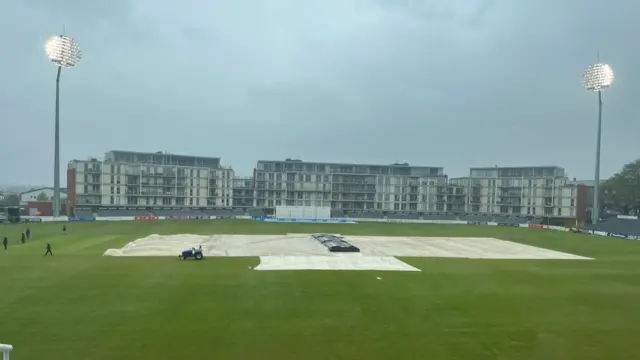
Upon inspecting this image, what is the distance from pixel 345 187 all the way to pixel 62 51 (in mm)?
80499

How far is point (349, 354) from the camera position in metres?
16.8

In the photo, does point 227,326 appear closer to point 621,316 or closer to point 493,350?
point 493,350

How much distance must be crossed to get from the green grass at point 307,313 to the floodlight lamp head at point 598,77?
205ft

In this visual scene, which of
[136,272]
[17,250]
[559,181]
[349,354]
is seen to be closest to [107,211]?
[17,250]

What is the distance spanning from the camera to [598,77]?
8506 centimetres

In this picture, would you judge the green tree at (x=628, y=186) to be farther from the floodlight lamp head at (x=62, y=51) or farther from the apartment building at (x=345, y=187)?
the floodlight lamp head at (x=62, y=51)

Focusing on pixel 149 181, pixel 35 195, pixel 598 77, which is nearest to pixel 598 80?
pixel 598 77

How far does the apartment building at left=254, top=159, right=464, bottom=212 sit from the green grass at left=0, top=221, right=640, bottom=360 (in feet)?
321

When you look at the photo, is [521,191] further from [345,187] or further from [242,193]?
[242,193]

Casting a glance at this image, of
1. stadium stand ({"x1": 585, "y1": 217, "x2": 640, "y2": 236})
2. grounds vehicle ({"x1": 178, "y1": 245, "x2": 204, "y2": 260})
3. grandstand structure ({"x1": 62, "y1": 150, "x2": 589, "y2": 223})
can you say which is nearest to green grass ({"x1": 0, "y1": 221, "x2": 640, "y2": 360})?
grounds vehicle ({"x1": 178, "y1": 245, "x2": 204, "y2": 260})

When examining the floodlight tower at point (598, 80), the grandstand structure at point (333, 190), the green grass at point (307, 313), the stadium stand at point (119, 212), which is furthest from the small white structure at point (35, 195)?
the floodlight tower at point (598, 80)

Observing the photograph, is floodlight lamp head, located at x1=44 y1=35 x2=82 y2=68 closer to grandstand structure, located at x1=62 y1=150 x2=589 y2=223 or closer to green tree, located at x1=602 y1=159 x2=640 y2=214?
grandstand structure, located at x1=62 y1=150 x2=589 y2=223

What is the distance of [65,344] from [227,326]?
616cm

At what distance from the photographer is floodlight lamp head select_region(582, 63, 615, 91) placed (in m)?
84.5
